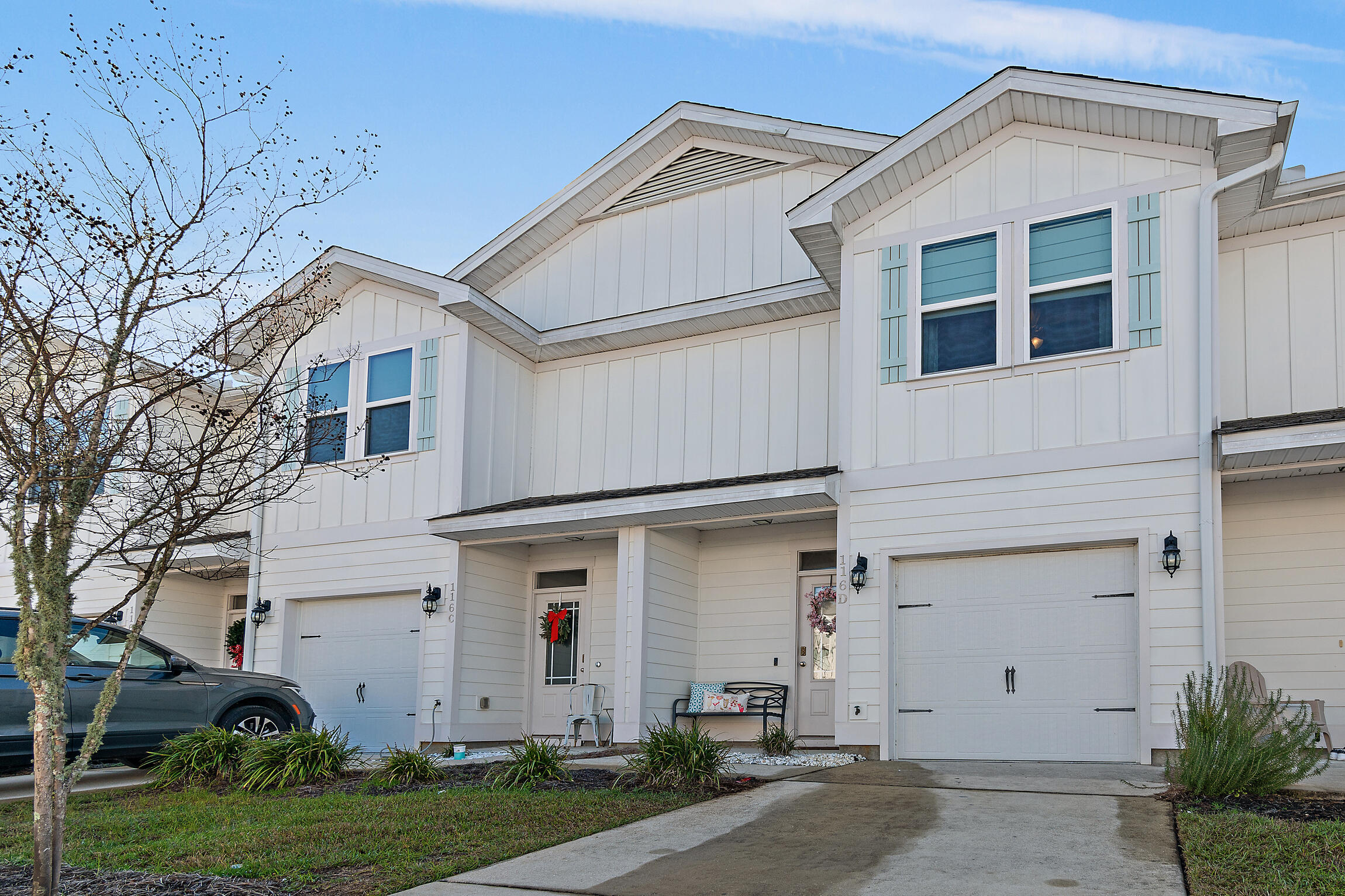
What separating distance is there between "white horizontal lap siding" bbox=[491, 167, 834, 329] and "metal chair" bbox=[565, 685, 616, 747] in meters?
4.73

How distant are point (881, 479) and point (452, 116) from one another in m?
5.52

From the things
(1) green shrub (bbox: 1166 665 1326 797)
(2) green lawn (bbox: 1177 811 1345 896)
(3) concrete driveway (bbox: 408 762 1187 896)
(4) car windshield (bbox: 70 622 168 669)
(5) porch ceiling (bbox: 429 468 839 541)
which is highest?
(5) porch ceiling (bbox: 429 468 839 541)

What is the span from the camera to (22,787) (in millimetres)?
10625

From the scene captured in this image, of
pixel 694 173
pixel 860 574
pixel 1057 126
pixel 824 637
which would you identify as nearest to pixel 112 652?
pixel 860 574

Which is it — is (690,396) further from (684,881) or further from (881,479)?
(684,881)

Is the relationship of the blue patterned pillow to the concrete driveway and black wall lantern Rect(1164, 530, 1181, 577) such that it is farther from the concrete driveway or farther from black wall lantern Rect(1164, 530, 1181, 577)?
black wall lantern Rect(1164, 530, 1181, 577)

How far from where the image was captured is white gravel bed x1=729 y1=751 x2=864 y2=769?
10352 mm

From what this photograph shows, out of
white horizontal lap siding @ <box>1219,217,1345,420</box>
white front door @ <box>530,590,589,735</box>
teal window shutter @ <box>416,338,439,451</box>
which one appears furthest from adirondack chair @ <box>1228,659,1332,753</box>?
teal window shutter @ <box>416,338,439,451</box>

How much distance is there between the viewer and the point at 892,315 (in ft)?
38.2

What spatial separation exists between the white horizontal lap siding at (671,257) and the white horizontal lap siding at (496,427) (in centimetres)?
97

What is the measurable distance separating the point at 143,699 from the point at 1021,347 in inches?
349

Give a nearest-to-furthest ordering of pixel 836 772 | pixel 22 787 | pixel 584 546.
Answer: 1. pixel 836 772
2. pixel 22 787
3. pixel 584 546

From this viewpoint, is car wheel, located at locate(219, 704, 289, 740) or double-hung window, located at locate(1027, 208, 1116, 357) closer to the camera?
double-hung window, located at locate(1027, 208, 1116, 357)

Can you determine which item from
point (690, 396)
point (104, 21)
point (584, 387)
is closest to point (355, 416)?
point (584, 387)
